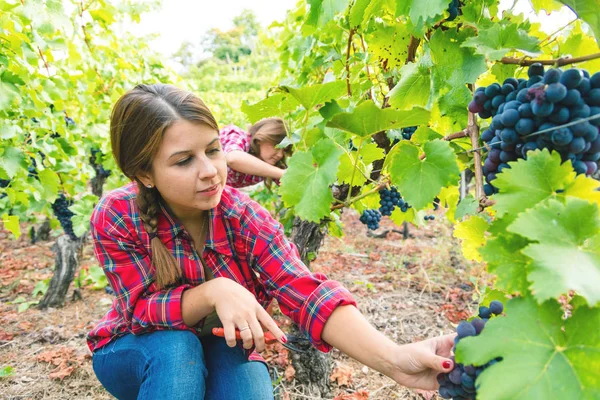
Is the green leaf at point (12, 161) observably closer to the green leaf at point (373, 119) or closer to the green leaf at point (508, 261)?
the green leaf at point (373, 119)

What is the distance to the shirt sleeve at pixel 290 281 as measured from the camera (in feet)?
4.40

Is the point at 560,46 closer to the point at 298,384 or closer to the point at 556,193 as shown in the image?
the point at 556,193

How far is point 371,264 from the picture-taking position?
192 inches

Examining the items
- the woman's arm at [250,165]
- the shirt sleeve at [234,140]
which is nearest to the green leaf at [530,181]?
the woman's arm at [250,165]

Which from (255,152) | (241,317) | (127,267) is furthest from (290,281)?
(255,152)

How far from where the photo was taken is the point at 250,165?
2.46 metres

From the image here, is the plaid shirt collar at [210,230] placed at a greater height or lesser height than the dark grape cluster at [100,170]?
greater

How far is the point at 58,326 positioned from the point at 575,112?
3917 mm

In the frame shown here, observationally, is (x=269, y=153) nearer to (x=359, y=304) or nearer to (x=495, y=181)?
(x=359, y=304)

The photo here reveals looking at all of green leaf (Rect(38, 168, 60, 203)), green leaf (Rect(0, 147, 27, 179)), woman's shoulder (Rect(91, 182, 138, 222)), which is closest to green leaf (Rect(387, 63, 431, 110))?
woman's shoulder (Rect(91, 182, 138, 222))

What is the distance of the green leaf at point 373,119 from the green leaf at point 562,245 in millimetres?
356

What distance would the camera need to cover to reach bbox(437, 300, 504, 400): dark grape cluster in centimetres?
78

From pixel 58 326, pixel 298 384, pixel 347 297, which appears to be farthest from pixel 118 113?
pixel 58 326

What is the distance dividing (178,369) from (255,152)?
5.20 ft
